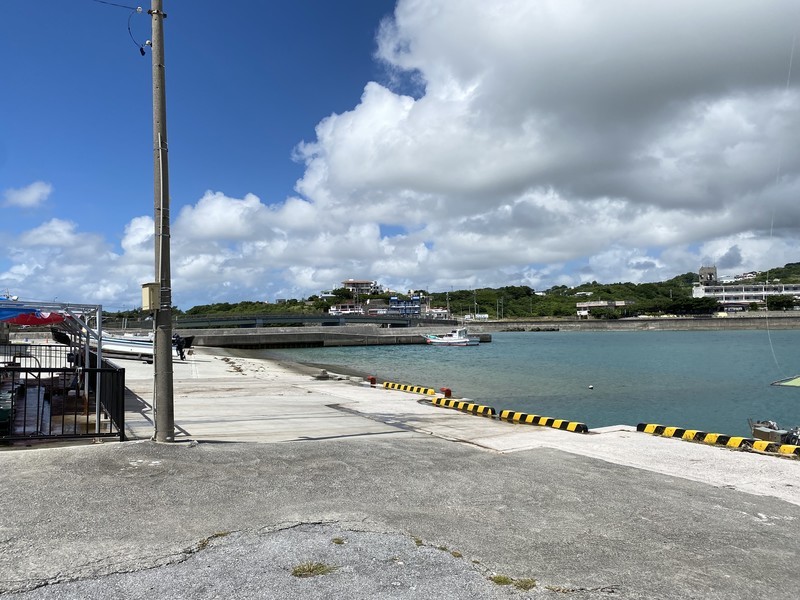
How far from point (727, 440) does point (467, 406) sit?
23.5 feet

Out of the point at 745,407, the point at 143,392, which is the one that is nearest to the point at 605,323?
the point at 745,407

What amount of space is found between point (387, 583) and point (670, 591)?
2.11 meters

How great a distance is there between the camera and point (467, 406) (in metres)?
16.7

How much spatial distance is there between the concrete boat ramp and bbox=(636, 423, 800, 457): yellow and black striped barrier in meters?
0.77

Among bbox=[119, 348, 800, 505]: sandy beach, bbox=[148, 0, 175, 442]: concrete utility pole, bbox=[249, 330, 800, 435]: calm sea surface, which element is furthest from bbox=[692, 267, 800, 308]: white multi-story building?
bbox=[148, 0, 175, 442]: concrete utility pole

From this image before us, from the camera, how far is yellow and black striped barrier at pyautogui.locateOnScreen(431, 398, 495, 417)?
1568 centimetres

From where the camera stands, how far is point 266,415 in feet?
44.5

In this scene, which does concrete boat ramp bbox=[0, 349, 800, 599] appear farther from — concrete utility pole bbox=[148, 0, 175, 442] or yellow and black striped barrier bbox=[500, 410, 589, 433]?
yellow and black striped barrier bbox=[500, 410, 589, 433]

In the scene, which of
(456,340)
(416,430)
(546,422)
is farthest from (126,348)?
(456,340)

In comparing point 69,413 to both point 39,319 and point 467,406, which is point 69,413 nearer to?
point 39,319

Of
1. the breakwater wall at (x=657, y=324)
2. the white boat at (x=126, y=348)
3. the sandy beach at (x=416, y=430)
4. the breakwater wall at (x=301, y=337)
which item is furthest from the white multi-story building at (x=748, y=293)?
the sandy beach at (x=416, y=430)

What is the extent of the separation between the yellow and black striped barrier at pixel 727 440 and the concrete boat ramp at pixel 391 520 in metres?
0.77

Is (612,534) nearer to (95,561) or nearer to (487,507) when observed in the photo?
(487,507)

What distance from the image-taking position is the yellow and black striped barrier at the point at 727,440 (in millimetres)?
10281
